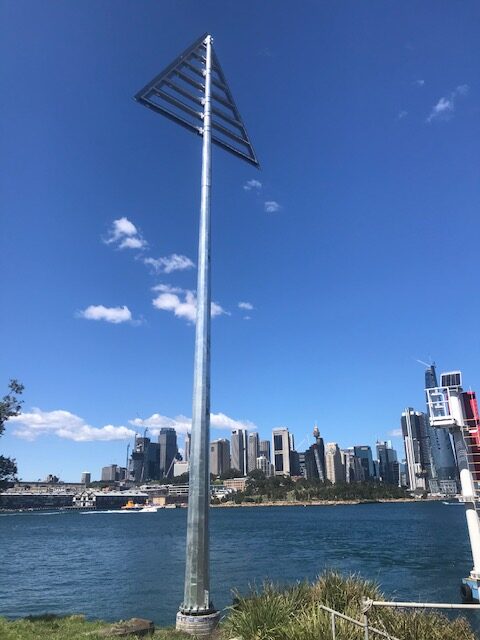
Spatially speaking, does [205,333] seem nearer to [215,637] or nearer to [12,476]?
[215,637]

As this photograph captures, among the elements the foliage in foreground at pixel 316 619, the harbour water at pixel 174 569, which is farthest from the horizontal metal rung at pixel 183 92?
the harbour water at pixel 174 569

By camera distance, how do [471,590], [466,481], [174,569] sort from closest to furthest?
[466,481]
[471,590]
[174,569]

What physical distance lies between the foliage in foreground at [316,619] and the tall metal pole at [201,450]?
1.07 m

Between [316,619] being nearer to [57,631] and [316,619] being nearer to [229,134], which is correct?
[57,631]

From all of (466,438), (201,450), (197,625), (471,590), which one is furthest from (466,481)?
(197,625)

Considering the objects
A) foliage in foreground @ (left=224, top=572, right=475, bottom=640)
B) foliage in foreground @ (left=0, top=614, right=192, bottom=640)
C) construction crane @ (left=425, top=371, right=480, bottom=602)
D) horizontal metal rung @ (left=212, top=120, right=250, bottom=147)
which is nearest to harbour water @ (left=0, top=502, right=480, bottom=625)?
construction crane @ (left=425, top=371, right=480, bottom=602)

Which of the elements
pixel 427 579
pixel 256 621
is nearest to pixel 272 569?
pixel 427 579

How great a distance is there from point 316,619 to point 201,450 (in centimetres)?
525

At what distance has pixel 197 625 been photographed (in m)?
12.2

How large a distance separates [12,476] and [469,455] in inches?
861

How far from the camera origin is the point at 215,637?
11953mm

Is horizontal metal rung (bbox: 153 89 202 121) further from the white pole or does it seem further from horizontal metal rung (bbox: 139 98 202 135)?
the white pole

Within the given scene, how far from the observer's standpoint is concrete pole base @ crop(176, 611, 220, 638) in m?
12.1

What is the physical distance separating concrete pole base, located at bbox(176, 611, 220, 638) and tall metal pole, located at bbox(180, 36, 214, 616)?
13 cm
